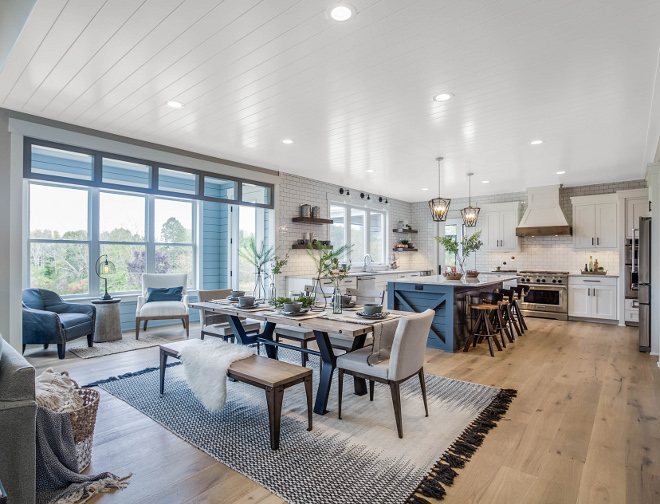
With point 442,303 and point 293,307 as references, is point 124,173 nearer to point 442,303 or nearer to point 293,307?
point 293,307

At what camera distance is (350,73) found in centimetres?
301

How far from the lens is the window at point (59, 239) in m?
5.36

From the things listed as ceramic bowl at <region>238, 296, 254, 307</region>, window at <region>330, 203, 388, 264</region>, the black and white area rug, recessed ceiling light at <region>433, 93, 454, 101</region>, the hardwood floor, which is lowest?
the hardwood floor

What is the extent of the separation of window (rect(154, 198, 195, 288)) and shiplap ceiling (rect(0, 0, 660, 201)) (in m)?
1.99

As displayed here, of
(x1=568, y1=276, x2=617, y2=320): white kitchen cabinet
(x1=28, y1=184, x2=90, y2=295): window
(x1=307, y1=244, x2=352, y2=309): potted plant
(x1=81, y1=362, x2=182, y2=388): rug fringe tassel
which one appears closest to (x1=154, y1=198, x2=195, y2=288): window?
(x1=28, y1=184, x2=90, y2=295): window

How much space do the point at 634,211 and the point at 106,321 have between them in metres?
8.63

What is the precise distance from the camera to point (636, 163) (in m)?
5.82

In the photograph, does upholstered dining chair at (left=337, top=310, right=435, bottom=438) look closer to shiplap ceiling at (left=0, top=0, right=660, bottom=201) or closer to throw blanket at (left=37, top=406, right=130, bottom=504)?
throw blanket at (left=37, top=406, right=130, bottom=504)

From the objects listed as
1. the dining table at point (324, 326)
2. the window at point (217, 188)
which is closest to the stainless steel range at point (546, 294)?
the dining table at point (324, 326)

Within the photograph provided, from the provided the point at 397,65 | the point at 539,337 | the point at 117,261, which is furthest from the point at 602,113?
the point at 117,261

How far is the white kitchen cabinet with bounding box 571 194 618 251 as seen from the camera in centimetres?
701

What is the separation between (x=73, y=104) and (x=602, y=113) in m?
5.24

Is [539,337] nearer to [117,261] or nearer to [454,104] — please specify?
[454,104]

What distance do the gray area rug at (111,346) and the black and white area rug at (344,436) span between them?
1186mm
